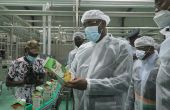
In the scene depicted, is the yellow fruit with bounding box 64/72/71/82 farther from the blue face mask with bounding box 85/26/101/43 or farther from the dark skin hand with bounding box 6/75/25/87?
the dark skin hand with bounding box 6/75/25/87

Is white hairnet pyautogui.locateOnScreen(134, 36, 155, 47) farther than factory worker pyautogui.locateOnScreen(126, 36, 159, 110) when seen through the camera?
Yes

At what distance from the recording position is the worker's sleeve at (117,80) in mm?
2170

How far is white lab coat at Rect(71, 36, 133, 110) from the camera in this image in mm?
2178

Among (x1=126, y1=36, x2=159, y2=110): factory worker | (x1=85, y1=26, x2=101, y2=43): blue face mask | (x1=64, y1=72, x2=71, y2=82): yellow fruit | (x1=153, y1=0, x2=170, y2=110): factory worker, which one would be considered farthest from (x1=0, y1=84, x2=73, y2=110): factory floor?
(x1=153, y1=0, x2=170, y2=110): factory worker

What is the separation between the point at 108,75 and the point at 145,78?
97 centimetres

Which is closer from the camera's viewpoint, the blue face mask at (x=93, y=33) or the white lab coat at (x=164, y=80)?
the white lab coat at (x=164, y=80)

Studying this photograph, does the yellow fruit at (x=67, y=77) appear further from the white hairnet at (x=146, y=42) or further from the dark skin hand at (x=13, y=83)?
the white hairnet at (x=146, y=42)

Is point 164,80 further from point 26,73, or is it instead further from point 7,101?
point 7,101

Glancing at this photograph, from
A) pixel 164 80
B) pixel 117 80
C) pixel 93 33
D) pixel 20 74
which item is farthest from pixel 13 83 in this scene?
pixel 164 80

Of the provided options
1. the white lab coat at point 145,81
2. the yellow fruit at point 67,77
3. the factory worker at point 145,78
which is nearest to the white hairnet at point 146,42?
the factory worker at point 145,78

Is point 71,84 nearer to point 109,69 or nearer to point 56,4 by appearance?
point 109,69

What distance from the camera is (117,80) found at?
2.17m

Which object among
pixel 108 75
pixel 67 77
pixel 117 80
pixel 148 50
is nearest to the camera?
pixel 67 77

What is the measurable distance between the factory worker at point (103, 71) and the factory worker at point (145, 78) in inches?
26.8
